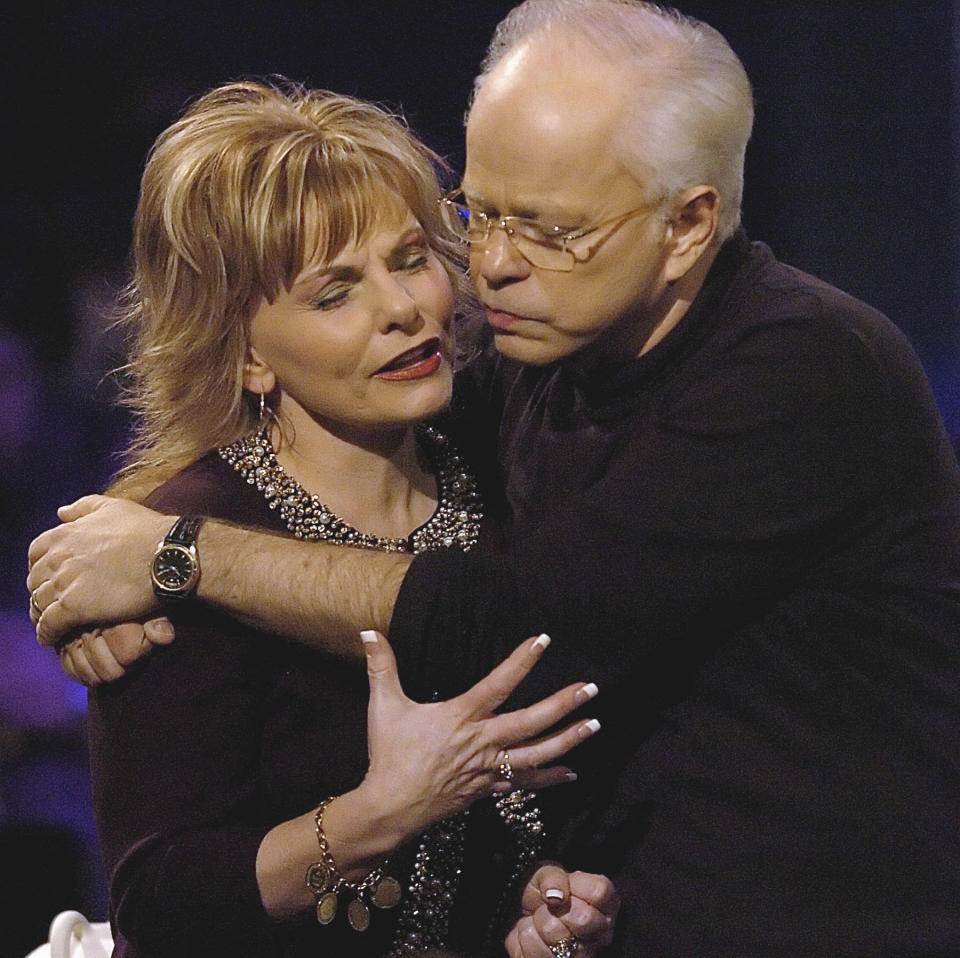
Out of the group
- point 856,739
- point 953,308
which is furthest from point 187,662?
point 953,308

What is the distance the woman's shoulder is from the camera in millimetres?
1912

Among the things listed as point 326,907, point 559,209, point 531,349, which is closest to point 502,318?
point 531,349

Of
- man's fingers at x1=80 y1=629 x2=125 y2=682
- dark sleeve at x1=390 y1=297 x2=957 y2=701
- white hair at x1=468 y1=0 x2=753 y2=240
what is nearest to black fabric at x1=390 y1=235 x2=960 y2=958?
dark sleeve at x1=390 y1=297 x2=957 y2=701

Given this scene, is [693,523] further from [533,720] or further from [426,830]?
[426,830]

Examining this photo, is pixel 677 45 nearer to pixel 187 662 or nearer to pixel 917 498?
pixel 917 498

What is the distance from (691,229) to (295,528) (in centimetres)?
62

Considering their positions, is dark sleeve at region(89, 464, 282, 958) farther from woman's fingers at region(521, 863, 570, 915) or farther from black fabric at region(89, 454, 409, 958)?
woman's fingers at region(521, 863, 570, 915)

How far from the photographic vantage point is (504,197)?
1.86m

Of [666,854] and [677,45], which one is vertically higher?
[677,45]

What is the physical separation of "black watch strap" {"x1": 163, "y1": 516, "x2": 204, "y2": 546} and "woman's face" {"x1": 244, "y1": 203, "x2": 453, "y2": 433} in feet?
0.76

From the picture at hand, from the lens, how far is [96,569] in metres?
1.83

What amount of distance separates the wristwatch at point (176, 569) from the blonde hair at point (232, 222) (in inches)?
8.5

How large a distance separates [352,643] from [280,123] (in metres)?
0.66

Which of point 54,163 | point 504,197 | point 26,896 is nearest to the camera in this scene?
point 504,197
